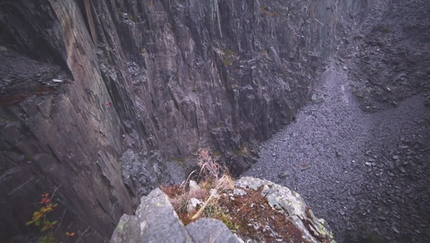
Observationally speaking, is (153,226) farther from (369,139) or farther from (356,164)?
(369,139)

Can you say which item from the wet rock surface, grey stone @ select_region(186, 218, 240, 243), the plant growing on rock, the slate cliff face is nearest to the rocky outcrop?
grey stone @ select_region(186, 218, 240, 243)

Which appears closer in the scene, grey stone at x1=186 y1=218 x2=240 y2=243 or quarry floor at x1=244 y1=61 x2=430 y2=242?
grey stone at x1=186 y1=218 x2=240 y2=243

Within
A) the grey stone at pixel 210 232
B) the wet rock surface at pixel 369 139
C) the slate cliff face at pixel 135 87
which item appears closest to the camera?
the grey stone at pixel 210 232

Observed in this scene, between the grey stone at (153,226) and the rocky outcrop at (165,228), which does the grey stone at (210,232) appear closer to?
the rocky outcrop at (165,228)

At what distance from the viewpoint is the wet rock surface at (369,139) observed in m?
19.2

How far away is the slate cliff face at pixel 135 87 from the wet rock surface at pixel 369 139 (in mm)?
2841

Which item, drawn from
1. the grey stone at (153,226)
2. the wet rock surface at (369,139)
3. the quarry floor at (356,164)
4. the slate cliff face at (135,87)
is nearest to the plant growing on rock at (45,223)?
the slate cliff face at (135,87)

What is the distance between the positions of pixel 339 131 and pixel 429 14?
21.3 meters

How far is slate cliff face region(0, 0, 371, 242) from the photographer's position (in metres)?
7.59

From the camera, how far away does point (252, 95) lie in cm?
2642

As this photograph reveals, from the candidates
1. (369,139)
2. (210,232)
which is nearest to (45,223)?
(210,232)

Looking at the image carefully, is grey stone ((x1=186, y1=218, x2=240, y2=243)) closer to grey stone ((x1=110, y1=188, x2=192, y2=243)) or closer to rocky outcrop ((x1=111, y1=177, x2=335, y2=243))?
rocky outcrop ((x1=111, y1=177, x2=335, y2=243))

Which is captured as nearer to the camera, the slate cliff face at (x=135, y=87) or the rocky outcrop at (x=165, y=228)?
the rocky outcrop at (x=165, y=228)

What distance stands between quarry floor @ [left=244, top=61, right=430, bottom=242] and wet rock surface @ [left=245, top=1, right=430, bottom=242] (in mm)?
76
